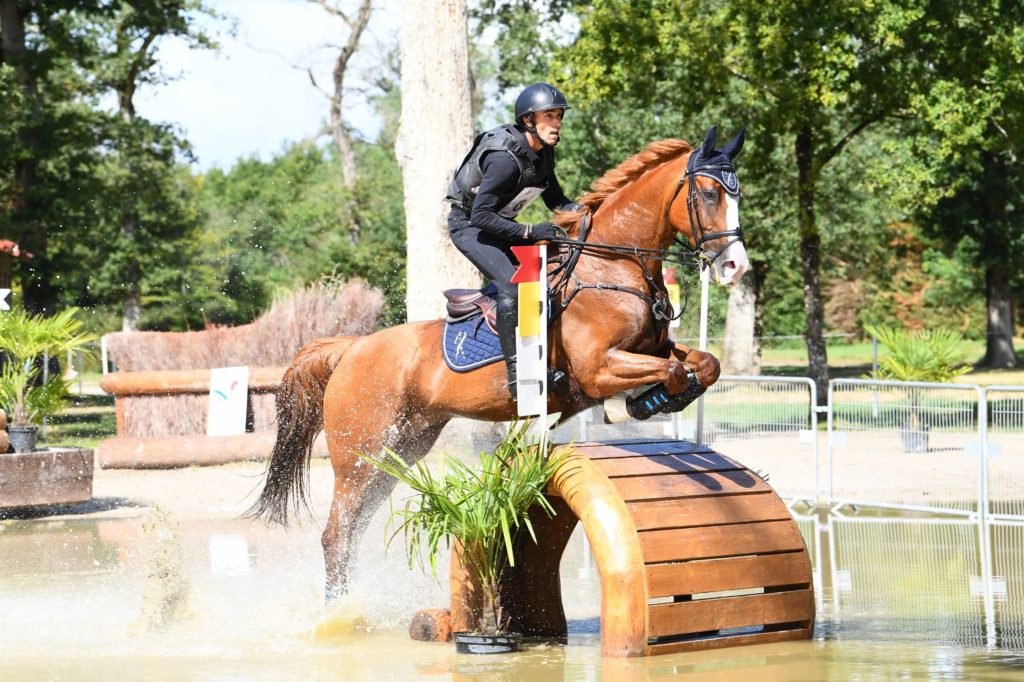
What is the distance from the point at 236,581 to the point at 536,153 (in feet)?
11.8

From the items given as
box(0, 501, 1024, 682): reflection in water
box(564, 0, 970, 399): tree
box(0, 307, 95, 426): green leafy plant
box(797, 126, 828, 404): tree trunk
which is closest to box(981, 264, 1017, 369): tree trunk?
box(797, 126, 828, 404): tree trunk

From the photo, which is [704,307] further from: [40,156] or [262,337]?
[40,156]

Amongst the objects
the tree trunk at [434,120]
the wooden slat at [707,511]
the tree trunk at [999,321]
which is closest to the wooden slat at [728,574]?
the wooden slat at [707,511]

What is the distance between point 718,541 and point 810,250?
15176mm

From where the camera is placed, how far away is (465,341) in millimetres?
6398

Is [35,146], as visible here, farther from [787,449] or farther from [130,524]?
[787,449]

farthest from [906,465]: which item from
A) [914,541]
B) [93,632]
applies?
[93,632]

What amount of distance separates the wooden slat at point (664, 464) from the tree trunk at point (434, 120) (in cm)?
620

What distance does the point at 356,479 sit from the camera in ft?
22.7

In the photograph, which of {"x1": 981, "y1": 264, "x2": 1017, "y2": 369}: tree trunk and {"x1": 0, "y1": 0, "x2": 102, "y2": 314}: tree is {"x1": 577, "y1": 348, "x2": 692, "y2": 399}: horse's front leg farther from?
{"x1": 981, "y1": 264, "x2": 1017, "y2": 369}: tree trunk

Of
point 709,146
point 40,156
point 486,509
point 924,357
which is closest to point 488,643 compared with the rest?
point 486,509

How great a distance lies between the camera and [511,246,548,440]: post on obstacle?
581cm

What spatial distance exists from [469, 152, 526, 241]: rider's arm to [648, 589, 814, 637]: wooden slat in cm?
191

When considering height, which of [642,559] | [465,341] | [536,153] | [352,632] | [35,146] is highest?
[35,146]
